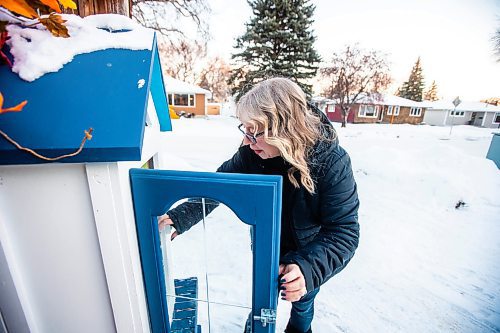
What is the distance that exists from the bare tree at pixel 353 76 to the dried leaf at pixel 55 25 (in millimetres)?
21381

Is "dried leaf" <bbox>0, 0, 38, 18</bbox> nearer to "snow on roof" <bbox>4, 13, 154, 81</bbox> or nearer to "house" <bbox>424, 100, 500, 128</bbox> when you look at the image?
"snow on roof" <bbox>4, 13, 154, 81</bbox>

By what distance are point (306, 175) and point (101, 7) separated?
1713mm

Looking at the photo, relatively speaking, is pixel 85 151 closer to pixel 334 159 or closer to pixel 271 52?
pixel 334 159

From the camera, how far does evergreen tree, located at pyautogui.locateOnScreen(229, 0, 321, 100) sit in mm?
14852

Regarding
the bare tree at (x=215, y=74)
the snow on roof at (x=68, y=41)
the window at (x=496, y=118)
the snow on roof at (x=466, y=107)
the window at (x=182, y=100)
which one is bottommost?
the window at (x=496, y=118)

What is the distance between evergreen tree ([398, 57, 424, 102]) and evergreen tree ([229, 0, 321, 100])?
29.1 m

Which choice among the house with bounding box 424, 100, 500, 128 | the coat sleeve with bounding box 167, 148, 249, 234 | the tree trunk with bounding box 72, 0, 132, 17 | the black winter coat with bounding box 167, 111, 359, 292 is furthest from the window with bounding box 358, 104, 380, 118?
the coat sleeve with bounding box 167, 148, 249, 234

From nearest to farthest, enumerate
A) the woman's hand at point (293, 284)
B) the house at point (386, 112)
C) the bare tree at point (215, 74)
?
1. the woman's hand at point (293, 284)
2. the house at point (386, 112)
3. the bare tree at point (215, 74)

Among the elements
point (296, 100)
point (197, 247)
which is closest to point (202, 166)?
point (197, 247)

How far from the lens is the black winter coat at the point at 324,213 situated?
1058 millimetres

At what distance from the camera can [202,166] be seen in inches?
238

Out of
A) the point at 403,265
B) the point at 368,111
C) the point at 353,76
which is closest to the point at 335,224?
the point at 403,265

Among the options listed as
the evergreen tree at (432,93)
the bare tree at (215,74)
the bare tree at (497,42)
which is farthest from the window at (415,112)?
the bare tree at (497,42)

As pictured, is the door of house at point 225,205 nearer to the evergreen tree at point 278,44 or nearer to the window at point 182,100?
the evergreen tree at point 278,44
